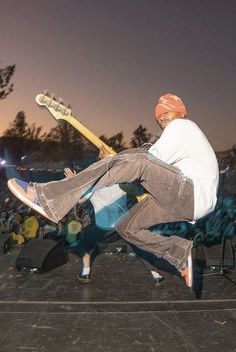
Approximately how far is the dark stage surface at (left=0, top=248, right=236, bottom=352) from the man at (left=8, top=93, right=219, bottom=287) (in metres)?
1.65

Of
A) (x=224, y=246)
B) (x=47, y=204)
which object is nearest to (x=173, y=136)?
(x=47, y=204)

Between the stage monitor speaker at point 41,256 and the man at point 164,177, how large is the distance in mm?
3792

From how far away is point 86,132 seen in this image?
4727 mm

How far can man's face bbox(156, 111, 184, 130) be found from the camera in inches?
131

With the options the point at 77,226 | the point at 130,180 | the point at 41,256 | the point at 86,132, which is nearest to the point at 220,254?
the point at 41,256

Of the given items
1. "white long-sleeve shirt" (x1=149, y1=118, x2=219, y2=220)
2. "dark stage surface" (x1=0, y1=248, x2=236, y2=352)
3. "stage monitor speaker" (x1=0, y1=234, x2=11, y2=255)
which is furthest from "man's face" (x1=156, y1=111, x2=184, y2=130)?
"stage monitor speaker" (x1=0, y1=234, x2=11, y2=255)

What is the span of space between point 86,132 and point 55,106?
50 centimetres

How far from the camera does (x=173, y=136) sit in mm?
3064

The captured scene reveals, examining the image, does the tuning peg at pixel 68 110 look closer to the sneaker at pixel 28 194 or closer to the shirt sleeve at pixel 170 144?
the sneaker at pixel 28 194

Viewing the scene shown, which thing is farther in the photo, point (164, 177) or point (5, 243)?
point (5, 243)

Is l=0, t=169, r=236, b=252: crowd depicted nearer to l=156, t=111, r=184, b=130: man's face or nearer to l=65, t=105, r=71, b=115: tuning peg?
l=65, t=105, r=71, b=115: tuning peg

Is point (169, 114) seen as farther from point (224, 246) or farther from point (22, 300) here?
point (224, 246)

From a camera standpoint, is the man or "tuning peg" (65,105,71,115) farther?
"tuning peg" (65,105,71,115)

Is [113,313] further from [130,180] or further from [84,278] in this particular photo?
[130,180]
